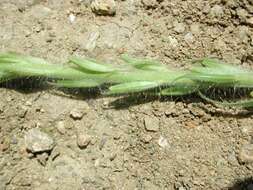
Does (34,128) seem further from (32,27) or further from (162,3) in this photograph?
(162,3)

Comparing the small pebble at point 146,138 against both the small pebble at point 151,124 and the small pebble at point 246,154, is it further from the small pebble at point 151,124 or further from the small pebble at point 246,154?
the small pebble at point 246,154

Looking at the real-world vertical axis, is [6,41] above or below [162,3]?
below

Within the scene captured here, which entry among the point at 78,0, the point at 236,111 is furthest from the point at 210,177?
the point at 78,0

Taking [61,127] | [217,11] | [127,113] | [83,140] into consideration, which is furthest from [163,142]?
[217,11]

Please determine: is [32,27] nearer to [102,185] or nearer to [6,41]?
[6,41]

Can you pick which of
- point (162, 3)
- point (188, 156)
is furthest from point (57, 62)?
point (188, 156)

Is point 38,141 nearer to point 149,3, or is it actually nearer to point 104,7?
point 104,7

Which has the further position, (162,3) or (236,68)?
(162,3)

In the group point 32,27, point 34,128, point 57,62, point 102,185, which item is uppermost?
point 32,27
